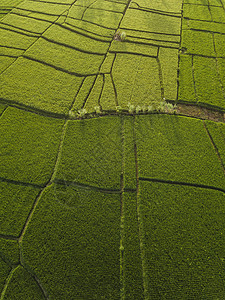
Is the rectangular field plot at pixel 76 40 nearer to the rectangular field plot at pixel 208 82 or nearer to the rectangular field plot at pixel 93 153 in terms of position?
the rectangular field plot at pixel 208 82

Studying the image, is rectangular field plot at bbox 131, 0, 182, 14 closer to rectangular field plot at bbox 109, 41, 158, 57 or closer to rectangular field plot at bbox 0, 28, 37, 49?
rectangular field plot at bbox 109, 41, 158, 57

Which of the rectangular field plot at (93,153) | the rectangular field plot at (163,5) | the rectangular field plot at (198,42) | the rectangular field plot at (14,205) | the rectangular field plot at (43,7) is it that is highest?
the rectangular field plot at (163,5)

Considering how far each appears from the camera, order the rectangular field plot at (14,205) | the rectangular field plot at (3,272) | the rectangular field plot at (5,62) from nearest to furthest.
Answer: the rectangular field plot at (3,272) → the rectangular field plot at (14,205) → the rectangular field plot at (5,62)

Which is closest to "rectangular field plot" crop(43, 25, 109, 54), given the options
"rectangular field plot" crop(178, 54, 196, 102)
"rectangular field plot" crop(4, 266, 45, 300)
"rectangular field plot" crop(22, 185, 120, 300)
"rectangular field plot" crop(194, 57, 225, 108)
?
"rectangular field plot" crop(178, 54, 196, 102)

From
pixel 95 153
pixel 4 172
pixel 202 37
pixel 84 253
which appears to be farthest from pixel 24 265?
pixel 202 37

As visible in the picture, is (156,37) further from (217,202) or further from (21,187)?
(21,187)

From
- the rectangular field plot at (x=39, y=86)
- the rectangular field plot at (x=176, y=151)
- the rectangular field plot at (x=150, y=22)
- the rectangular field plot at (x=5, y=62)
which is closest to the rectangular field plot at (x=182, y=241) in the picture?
the rectangular field plot at (x=176, y=151)

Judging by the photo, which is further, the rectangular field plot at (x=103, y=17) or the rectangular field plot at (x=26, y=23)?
the rectangular field plot at (x=103, y=17)

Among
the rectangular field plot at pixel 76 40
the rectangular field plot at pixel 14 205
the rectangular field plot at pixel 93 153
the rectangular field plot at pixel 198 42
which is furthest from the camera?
the rectangular field plot at pixel 198 42

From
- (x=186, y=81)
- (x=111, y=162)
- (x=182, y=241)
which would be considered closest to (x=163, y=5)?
(x=186, y=81)
